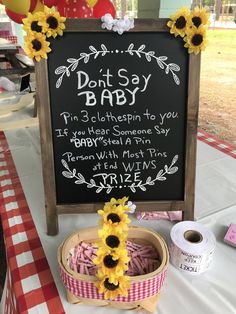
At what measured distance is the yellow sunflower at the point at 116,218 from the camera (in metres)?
0.59

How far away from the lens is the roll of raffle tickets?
26.6 inches

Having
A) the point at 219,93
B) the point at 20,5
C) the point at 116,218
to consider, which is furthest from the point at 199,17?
the point at 219,93

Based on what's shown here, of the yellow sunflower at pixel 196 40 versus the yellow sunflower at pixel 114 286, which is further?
the yellow sunflower at pixel 196 40

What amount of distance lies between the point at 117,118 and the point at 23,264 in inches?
15.9

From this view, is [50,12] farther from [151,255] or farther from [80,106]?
[151,255]

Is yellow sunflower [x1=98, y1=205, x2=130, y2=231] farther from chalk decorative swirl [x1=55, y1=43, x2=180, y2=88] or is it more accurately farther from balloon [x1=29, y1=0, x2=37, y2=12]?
balloon [x1=29, y1=0, x2=37, y2=12]

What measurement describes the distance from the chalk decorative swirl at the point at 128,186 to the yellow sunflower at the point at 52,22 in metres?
0.30

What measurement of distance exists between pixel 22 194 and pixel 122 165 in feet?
1.26

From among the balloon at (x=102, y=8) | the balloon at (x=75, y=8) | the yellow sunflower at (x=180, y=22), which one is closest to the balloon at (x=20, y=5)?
the balloon at (x=75, y=8)

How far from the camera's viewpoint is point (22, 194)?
1010 millimetres

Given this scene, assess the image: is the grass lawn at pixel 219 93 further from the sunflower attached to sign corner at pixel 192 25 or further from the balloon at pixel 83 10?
the sunflower attached to sign corner at pixel 192 25

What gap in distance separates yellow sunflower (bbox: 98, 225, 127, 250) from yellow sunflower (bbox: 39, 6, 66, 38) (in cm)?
42

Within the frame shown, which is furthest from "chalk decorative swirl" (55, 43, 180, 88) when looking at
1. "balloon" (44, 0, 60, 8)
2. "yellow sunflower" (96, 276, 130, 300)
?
"balloon" (44, 0, 60, 8)

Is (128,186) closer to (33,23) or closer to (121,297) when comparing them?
(121,297)
